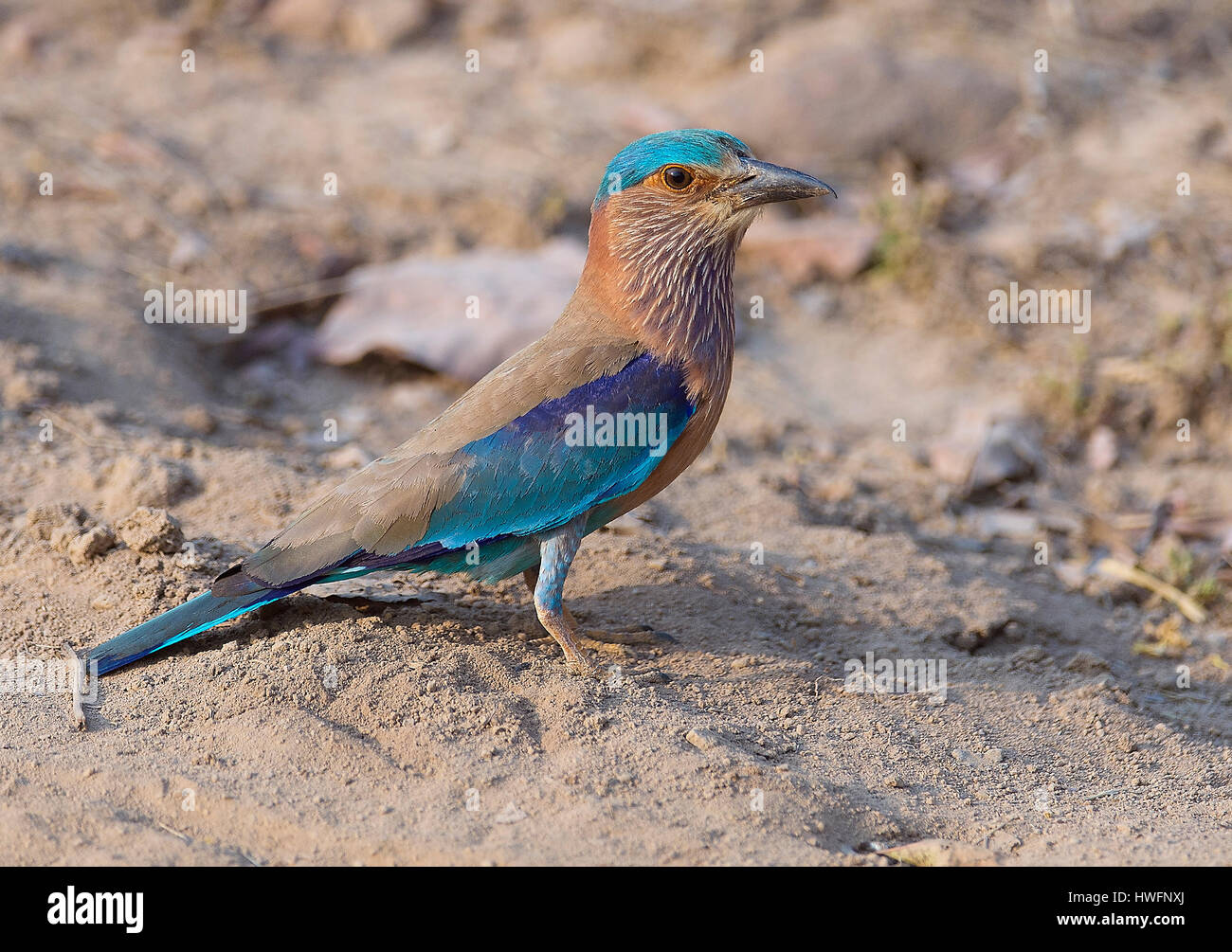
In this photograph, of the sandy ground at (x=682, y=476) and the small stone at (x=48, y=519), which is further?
the small stone at (x=48, y=519)

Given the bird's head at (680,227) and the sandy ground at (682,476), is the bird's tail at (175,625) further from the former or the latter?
the bird's head at (680,227)

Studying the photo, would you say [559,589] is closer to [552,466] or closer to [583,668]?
[583,668]

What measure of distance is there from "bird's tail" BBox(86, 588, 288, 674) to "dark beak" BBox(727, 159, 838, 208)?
78.2 inches

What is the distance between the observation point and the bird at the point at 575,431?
13.9ft

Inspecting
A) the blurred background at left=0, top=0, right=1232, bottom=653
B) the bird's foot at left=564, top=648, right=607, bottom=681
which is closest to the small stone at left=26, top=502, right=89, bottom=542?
the blurred background at left=0, top=0, right=1232, bottom=653

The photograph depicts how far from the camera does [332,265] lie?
7797mm

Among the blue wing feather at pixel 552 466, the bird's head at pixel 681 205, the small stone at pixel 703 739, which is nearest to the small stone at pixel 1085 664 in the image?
the small stone at pixel 703 739

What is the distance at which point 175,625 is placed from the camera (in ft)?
13.8

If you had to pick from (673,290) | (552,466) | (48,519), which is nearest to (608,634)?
(552,466)

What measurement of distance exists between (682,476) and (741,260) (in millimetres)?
2432

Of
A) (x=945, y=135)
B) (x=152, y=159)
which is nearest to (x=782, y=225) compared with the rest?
(x=945, y=135)

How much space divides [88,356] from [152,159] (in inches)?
92.1

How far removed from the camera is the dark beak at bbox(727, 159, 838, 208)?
450cm

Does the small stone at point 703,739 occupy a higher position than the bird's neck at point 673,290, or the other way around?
the bird's neck at point 673,290
